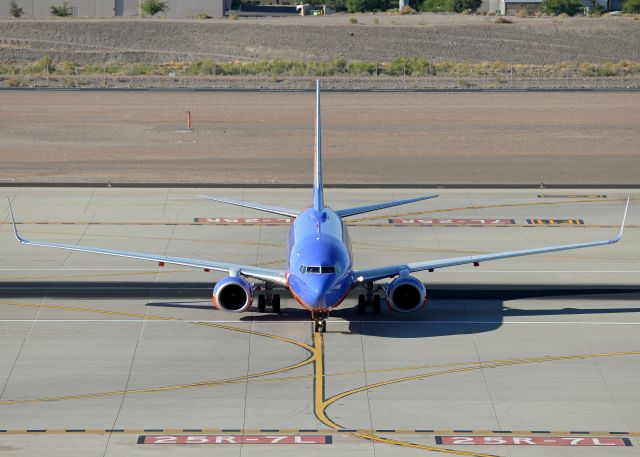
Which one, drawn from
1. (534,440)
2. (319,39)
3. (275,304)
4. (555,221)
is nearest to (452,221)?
(555,221)

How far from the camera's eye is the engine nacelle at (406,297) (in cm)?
4194

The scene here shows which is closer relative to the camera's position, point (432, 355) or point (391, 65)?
point (432, 355)

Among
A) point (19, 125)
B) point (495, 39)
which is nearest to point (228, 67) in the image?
point (495, 39)

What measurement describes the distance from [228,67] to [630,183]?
7787cm

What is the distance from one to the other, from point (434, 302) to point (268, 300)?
21.1 ft

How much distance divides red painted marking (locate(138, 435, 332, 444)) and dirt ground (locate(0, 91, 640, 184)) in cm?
4068

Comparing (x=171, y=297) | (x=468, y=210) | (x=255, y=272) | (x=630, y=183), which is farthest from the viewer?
(x=630, y=183)

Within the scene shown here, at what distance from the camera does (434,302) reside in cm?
4544

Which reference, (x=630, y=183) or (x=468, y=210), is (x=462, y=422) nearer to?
(x=468, y=210)

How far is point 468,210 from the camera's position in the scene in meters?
62.6

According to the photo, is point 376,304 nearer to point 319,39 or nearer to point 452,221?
point 452,221

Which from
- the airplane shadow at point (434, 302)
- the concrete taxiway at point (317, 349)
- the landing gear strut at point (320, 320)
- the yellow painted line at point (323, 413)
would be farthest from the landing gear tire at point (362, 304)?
the yellow painted line at point (323, 413)

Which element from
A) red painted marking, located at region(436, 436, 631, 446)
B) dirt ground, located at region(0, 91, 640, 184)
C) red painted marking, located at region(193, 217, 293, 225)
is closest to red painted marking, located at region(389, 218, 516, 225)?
red painted marking, located at region(193, 217, 293, 225)

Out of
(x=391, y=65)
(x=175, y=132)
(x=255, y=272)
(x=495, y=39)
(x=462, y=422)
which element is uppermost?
(x=495, y=39)
